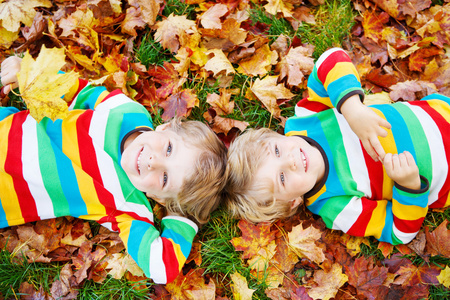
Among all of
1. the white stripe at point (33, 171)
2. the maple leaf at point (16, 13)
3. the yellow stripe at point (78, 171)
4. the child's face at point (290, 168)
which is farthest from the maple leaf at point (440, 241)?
the maple leaf at point (16, 13)

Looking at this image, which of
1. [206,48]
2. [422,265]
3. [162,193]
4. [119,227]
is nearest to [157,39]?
[206,48]

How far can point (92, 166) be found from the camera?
2.51 m

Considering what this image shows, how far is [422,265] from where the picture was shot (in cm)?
243

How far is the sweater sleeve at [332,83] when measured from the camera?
2.21 metres

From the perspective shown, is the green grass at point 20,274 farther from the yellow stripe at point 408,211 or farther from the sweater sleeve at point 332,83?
the yellow stripe at point 408,211

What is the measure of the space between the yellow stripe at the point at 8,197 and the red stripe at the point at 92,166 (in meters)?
0.51

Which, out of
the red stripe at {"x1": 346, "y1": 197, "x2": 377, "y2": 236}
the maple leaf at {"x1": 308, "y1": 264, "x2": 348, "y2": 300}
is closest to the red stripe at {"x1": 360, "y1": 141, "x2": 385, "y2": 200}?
the red stripe at {"x1": 346, "y1": 197, "x2": 377, "y2": 236}

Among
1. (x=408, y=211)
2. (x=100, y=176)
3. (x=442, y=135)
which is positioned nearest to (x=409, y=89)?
(x=442, y=135)

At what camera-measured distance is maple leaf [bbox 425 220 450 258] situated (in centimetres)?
238

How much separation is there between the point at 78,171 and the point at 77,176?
36 millimetres

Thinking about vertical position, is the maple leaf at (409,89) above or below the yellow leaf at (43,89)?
below

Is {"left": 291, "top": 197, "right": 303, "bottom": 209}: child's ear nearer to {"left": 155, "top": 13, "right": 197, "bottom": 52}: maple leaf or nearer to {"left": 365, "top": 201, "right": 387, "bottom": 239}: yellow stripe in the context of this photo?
{"left": 365, "top": 201, "right": 387, "bottom": 239}: yellow stripe

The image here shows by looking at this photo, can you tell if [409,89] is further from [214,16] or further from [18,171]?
[18,171]

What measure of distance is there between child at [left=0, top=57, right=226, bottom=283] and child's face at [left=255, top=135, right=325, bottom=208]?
1.16ft
